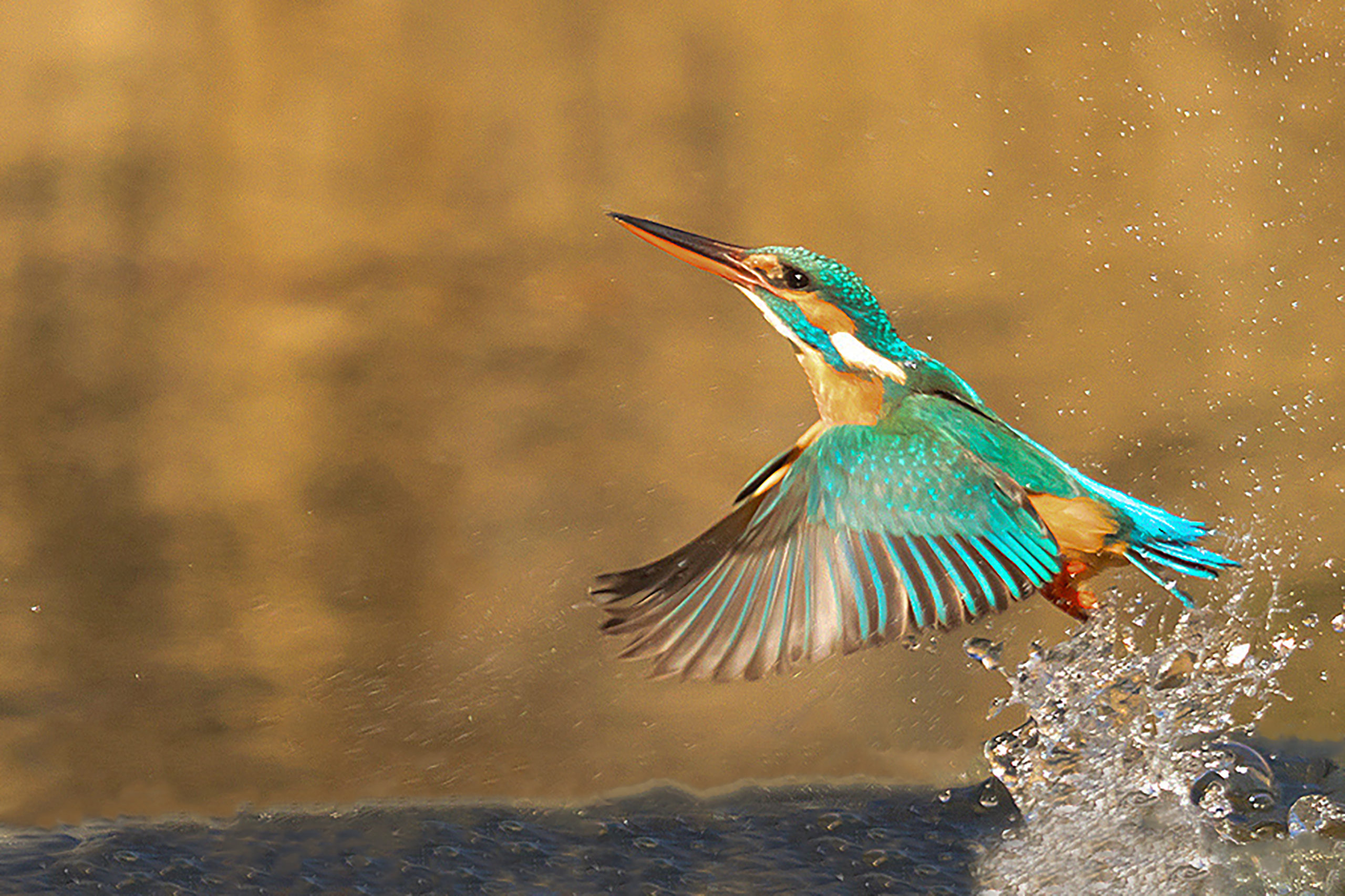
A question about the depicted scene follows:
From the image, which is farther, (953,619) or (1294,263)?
(1294,263)

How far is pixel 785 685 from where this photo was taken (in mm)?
1853

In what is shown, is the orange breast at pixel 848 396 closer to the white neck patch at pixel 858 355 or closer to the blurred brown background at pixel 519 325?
the white neck patch at pixel 858 355

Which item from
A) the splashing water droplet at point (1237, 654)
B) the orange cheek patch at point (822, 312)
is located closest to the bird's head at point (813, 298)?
the orange cheek patch at point (822, 312)

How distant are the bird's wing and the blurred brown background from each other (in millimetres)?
704

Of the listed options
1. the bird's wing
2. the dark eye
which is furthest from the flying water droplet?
the dark eye

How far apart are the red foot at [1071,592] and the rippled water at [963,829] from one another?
1.27 ft

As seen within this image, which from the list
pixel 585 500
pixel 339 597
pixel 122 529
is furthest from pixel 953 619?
pixel 122 529

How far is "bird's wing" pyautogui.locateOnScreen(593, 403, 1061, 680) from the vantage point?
104 cm

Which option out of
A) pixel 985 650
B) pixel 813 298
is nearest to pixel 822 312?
pixel 813 298

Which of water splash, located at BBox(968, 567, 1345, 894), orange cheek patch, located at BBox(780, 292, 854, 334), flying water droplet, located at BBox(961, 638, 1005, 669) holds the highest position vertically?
orange cheek patch, located at BBox(780, 292, 854, 334)

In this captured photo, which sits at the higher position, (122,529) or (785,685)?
(122,529)

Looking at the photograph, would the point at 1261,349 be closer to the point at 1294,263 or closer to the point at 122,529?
the point at 1294,263

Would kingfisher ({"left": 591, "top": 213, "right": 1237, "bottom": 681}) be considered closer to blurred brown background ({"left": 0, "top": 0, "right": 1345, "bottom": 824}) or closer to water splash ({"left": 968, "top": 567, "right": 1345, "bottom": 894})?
water splash ({"left": 968, "top": 567, "right": 1345, "bottom": 894})

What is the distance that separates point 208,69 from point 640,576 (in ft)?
3.32
